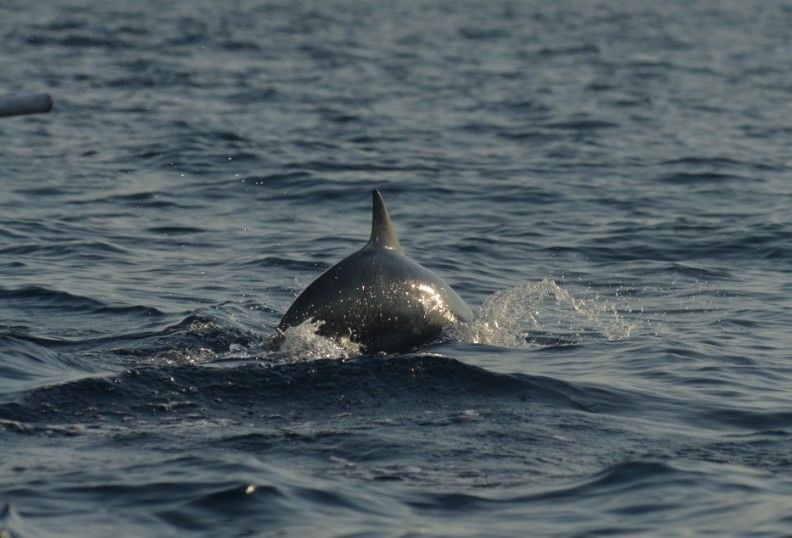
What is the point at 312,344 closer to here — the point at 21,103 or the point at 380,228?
the point at 380,228

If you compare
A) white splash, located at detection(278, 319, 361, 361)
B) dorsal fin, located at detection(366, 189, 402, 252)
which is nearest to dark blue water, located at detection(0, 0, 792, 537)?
white splash, located at detection(278, 319, 361, 361)

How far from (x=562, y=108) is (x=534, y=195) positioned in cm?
972

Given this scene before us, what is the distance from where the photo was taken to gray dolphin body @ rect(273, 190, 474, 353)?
1206cm

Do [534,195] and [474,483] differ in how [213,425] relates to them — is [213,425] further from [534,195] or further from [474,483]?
[534,195]

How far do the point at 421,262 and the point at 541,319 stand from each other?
3.28 metres

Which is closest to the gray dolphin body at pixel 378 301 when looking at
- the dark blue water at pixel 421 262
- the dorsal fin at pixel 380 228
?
the dorsal fin at pixel 380 228

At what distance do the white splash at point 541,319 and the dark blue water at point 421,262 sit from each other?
0.05 m

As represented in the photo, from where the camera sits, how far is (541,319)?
14.9 m

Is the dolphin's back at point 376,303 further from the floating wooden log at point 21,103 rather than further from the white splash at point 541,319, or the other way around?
the floating wooden log at point 21,103

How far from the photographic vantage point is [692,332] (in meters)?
14.5

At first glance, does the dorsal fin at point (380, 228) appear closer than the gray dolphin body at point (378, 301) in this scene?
No

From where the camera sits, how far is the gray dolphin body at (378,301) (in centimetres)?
1206

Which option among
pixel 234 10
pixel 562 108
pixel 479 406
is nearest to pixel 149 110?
pixel 562 108

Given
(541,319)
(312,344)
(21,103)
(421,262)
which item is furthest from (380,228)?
(21,103)
